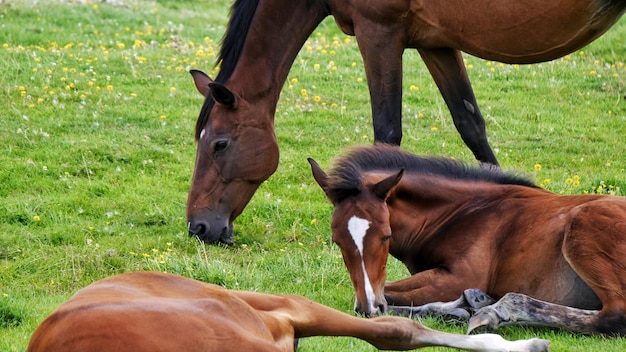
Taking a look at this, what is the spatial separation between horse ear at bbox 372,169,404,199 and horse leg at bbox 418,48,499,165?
88.4 inches

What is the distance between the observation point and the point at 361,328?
16.6ft

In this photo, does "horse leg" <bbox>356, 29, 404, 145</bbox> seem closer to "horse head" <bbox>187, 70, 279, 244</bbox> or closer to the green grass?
"horse head" <bbox>187, 70, 279, 244</bbox>

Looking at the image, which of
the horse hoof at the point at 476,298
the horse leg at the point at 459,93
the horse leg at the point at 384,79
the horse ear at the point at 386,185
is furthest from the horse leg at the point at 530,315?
the horse leg at the point at 459,93

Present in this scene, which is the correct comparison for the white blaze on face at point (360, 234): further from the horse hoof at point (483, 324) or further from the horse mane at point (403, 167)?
the horse hoof at point (483, 324)

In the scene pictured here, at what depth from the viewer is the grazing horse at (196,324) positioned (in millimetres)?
3961

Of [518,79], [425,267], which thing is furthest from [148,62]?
[425,267]

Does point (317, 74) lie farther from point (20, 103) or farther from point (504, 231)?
point (504, 231)

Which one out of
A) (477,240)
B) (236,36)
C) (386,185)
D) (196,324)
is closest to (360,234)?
(386,185)

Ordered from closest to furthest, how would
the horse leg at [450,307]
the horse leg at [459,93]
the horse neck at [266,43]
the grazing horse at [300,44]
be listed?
the horse leg at [450,307], the grazing horse at [300,44], the horse neck at [266,43], the horse leg at [459,93]

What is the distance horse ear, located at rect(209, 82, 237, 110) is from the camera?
8.09 metres

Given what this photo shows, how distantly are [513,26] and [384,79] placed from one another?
3.51 ft

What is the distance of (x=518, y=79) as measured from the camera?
13.4 metres

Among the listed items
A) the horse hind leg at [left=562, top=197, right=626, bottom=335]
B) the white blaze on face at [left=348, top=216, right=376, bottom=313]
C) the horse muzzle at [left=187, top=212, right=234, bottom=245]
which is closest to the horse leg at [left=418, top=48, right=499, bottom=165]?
the horse muzzle at [left=187, top=212, right=234, bottom=245]

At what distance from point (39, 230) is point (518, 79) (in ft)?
23.0
